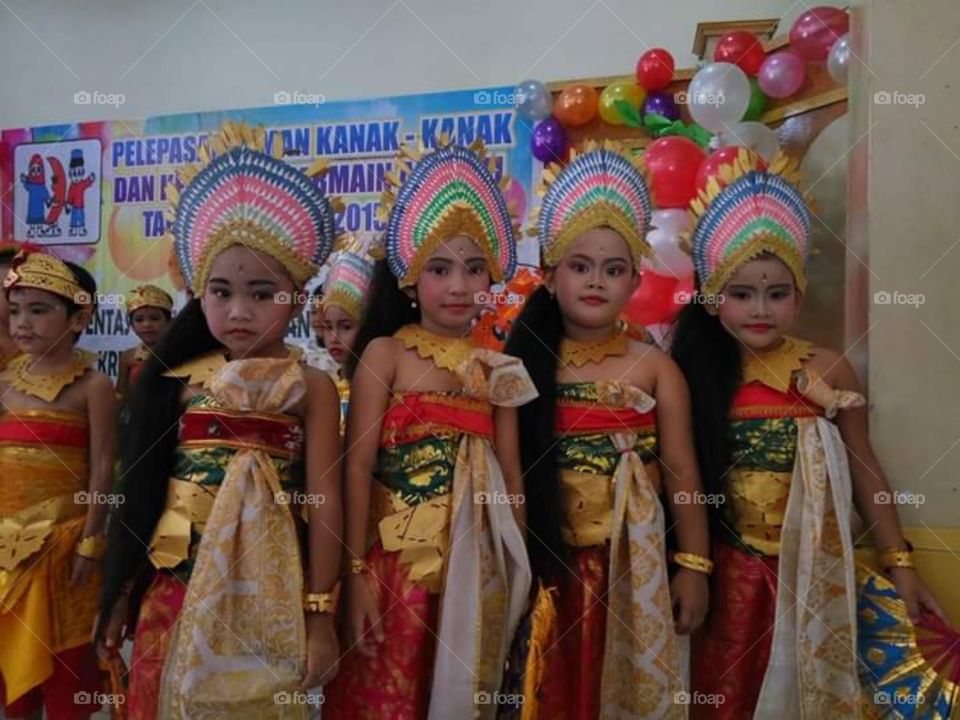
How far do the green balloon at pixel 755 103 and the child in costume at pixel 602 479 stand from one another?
128 cm

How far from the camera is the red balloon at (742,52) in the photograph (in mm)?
3031

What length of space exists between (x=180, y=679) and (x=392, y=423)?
60 centimetres

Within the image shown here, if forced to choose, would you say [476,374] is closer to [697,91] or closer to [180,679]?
[180,679]

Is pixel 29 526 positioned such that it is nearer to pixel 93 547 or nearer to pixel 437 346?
pixel 93 547

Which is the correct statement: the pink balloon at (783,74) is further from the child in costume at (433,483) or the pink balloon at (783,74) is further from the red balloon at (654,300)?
the child in costume at (433,483)

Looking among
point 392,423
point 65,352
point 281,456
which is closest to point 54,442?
point 65,352

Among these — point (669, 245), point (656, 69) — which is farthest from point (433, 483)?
point (656, 69)

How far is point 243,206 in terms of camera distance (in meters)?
1.61

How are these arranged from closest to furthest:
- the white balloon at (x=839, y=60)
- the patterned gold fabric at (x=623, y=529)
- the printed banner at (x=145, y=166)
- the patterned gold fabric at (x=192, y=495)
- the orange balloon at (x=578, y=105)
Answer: the patterned gold fabric at (x=192, y=495) → the patterned gold fabric at (x=623, y=529) → the white balloon at (x=839, y=60) → the orange balloon at (x=578, y=105) → the printed banner at (x=145, y=166)

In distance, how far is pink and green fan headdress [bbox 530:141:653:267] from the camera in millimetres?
1859

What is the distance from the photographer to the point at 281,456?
1648mm

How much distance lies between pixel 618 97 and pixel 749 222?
1574mm

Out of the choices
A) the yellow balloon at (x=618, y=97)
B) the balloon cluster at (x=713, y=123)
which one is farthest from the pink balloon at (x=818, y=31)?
the yellow balloon at (x=618, y=97)

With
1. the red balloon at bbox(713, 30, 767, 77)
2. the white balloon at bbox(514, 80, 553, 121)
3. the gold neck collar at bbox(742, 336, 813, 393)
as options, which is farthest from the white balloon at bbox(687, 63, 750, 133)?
the gold neck collar at bbox(742, 336, 813, 393)
